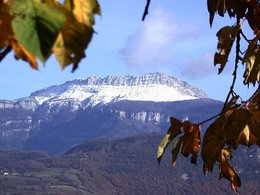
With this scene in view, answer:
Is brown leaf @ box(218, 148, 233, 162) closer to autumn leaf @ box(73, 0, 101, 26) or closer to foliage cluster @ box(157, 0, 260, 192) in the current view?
foliage cluster @ box(157, 0, 260, 192)

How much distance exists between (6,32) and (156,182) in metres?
150

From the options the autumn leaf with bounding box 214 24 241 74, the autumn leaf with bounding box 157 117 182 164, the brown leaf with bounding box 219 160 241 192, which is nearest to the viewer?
the autumn leaf with bounding box 157 117 182 164

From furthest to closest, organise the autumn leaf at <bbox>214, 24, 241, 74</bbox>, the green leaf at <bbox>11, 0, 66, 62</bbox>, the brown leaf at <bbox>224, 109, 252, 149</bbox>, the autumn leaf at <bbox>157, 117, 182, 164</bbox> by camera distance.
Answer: the autumn leaf at <bbox>214, 24, 241, 74</bbox>
the autumn leaf at <bbox>157, 117, 182, 164</bbox>
the brown leaf at <bbox>224, 109, 252, 149</bbox>
the green leaf at <bbox>11, 0, 66, 62</bbox>

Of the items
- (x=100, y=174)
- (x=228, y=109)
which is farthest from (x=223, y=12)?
(x=100, y=174)

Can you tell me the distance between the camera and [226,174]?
6.04 ft

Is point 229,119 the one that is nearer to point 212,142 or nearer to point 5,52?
point 212,142

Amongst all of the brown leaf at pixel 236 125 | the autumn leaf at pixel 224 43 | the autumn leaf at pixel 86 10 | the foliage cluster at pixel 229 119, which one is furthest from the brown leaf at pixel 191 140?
the autumn leaf at pixel 86 10

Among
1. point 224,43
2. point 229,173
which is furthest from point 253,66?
point 229,173

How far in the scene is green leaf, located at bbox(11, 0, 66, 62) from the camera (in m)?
0.46

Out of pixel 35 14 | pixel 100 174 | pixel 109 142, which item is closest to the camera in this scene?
pixel 35 14

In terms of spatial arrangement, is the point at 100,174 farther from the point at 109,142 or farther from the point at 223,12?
the point at 223,12

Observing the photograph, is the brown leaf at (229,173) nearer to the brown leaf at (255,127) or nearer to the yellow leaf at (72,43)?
the brown leaf at (255,127)

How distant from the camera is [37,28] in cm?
46

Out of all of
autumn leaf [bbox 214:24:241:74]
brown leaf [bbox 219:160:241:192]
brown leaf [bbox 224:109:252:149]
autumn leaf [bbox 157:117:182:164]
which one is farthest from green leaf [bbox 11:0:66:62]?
brown leaf [bbox 219:160:241:192]
